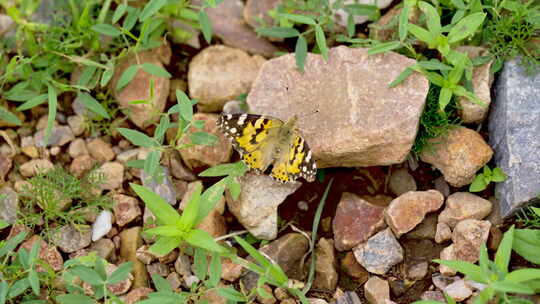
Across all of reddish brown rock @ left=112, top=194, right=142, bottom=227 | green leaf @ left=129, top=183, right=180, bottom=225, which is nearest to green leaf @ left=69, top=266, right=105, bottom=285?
green leaf @ left=129, top=183, right=180, bottom=225

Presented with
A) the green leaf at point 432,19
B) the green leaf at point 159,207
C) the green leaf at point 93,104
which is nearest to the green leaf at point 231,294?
the green leaf at point 159,207

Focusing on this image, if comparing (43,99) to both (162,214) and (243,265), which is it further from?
(243,265)

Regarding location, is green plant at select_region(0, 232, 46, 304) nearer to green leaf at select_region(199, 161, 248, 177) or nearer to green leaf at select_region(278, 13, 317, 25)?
green leaf at select_region(199, 161, 248, 177)

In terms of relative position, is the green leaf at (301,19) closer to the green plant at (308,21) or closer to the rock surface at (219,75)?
the green plant at (308,21)

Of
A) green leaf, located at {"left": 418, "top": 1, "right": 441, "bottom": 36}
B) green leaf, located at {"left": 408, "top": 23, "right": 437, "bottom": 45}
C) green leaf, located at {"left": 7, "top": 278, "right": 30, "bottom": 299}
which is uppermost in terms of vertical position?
green leaf, located at {"left": 418, "top": 1, "right": 441, "bottom": 36}

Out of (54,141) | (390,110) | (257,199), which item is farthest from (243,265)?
(54,141)

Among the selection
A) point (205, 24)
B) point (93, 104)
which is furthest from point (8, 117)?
point (205, 24)
